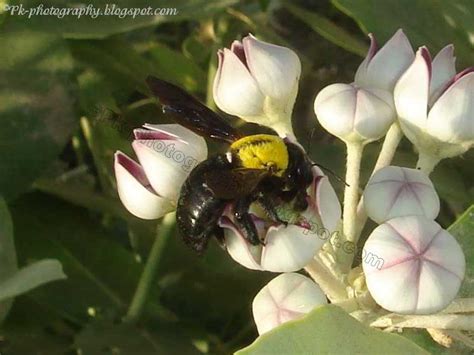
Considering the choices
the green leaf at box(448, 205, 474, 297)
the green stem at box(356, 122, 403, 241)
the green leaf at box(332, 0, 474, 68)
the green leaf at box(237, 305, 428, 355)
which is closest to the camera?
the green leaf at box(237, 305, 428, 355)

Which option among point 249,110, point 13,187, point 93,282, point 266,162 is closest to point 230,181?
point 266,162

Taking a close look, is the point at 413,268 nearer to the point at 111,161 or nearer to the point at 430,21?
the point at 430,21

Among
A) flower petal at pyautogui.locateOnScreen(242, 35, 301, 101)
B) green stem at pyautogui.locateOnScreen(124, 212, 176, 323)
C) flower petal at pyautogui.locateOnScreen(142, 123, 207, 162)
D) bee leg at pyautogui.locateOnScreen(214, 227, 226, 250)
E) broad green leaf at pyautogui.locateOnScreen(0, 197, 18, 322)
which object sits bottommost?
green stem at pyautogui.locateOnScreen(124, 212, 176, 323)

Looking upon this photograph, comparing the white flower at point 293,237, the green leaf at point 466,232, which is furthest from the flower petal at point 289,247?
the green leaf at point 466,232

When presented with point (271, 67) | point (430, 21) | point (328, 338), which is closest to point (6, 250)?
point (271, 67)

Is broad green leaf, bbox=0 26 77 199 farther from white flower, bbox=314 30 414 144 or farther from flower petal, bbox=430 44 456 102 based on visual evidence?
flower petal, bbox=430 44 456 102

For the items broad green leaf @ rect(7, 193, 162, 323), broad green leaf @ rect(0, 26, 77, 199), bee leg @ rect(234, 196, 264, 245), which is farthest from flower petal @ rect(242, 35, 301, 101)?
broad green leaf @ rect(7, 193, 162, 323)

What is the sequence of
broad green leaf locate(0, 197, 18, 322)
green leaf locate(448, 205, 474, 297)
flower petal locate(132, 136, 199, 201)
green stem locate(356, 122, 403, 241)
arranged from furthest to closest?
broad green leaf locate(0, 197, 18, 322), green leaf locate(448, 205, 474, 297), green stem locate(356, 122, 403, 241), flower petal locate(132, 136, 199, 201)

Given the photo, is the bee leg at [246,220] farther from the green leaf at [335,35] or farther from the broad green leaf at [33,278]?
the green leaf at [335,35]
